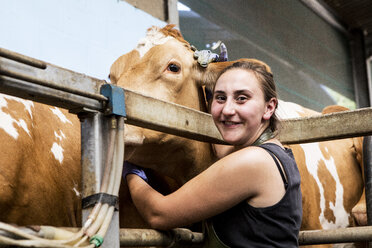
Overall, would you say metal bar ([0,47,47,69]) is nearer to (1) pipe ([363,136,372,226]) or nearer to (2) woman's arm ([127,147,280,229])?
(2) woman's arm ([127,147,280,229])

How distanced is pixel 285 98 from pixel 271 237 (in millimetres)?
4096

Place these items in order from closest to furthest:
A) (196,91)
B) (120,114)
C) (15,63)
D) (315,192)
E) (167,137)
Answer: (15,63) → (120,114) → (167,137) → (196,91) → (315,192)

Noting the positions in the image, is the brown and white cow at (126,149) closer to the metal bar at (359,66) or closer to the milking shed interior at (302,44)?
the milking shed interior at (302,44)

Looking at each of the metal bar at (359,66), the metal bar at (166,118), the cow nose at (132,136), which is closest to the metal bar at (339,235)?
the metal bar at (166,118)

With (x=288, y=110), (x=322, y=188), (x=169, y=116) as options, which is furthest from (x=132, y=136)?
(x=288, y=110)

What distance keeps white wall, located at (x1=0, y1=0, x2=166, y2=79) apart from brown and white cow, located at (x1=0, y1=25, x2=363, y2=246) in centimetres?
77

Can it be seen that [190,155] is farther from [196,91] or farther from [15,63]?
[15,63]

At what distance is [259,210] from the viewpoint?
1503 mm

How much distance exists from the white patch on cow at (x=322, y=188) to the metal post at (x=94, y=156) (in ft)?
7.64

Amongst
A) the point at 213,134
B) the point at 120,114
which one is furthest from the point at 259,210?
the point at 120,114

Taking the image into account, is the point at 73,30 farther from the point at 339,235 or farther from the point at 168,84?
the point at 339,235

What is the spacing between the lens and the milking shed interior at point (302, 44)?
4.64m

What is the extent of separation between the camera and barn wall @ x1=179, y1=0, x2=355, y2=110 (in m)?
4.67

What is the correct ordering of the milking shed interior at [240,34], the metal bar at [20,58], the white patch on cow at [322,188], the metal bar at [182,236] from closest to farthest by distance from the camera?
the metal bar at [20,58], the metal bar at [182,236], the milking shed interior at [240,34], the white patch on cow at [322,188]
